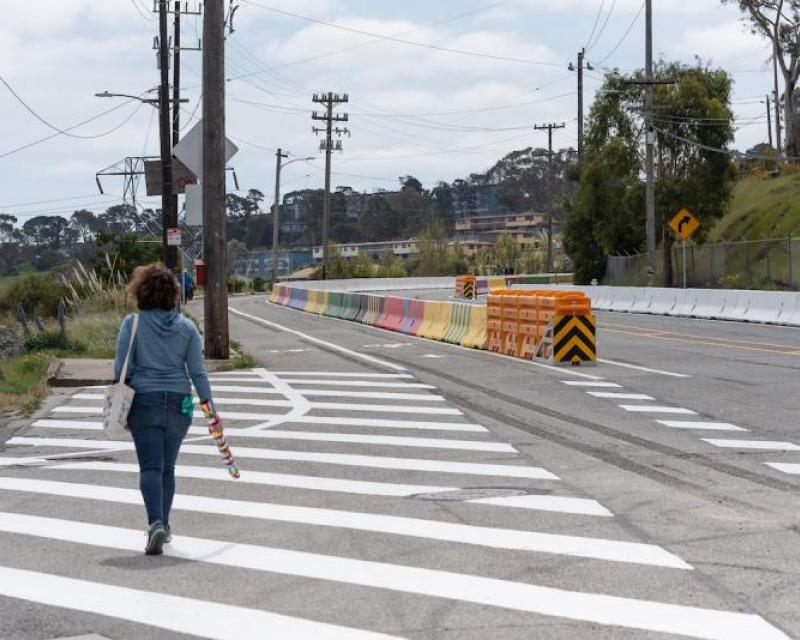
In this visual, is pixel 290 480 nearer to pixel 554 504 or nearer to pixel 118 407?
pixel 554 504

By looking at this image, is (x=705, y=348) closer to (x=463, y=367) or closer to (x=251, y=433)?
(x=463, y=367)

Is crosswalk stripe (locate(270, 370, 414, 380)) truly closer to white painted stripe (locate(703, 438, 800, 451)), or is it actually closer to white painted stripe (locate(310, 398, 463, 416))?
white painted stripe (locate(310, 398, 463, 416))

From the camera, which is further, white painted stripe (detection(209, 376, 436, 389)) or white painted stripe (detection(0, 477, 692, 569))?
white painted stripe (detection(209, 376, 436, 389))

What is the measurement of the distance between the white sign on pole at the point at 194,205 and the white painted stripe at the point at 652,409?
1126 cm

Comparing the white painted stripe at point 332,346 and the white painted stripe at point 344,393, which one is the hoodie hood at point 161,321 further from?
the white painted stripe at point 332,346

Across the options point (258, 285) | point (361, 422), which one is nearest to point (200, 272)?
point (361, 422)

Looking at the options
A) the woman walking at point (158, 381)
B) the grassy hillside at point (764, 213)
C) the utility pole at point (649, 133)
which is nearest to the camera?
the woman walking at point (158, 381)

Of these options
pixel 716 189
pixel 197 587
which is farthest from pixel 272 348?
pixel 716 189

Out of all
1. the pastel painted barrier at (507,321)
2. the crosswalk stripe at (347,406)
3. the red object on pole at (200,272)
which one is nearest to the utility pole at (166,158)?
the pastel painted barrier at (507,321)

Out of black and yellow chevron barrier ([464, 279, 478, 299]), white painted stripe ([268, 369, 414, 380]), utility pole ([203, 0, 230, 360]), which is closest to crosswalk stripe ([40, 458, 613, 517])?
white painted stripe ([268, 369, 414, 380])

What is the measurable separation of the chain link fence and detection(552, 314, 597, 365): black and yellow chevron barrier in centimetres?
2297

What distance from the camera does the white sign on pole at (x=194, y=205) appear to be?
2402 cm

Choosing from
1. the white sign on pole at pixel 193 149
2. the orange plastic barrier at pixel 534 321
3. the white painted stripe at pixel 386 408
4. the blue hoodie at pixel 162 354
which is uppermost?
the white sign on pole at pixel 193 149

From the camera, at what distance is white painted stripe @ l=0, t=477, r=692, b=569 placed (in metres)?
7.47
